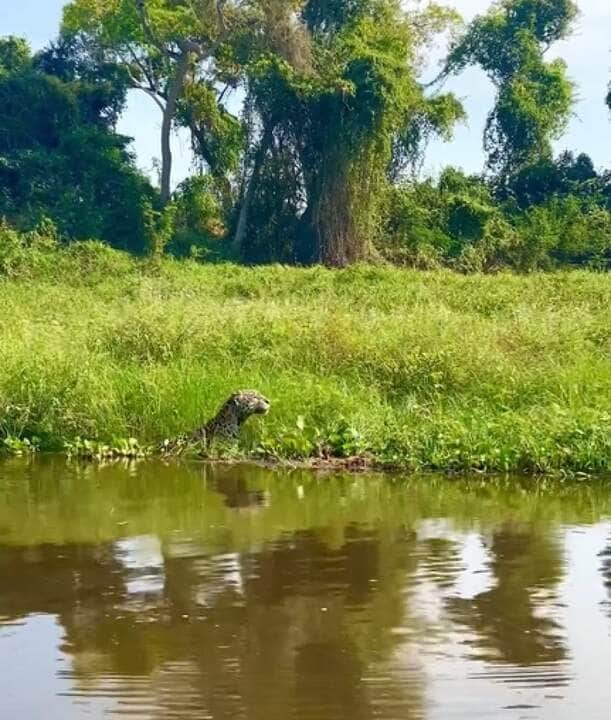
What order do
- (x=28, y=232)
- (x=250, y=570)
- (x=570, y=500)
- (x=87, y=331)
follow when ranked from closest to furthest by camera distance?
(x=250, y=570) → (x=570, y=500) → (x=87, y=331) → (x=28, y=232)

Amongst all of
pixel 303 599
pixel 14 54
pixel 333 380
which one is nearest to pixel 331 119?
pixel 14 54

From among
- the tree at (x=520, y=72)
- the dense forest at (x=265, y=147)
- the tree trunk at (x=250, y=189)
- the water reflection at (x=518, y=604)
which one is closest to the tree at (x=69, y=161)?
the dense forest at (x=265, y=147)

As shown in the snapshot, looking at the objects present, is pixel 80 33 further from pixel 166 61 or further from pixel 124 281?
pixel 124 281

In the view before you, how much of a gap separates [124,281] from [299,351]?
9144 millimetres

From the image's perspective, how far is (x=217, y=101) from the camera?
87.7 feet

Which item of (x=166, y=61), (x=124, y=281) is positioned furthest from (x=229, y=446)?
(x=166, y=61)

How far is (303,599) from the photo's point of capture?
4.85 m

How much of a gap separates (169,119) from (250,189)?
262cm

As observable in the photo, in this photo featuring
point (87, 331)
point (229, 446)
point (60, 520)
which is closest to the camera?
point (60, 520)

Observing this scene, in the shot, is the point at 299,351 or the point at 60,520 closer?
the point at 60,520

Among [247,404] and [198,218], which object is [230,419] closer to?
[247,404]

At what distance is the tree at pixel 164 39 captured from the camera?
24.7 meters

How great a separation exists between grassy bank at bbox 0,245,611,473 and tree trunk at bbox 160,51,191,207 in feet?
45.0

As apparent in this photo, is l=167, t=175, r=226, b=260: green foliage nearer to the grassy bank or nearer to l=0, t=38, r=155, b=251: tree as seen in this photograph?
l=0, t=38, r=155, b=251: tree
